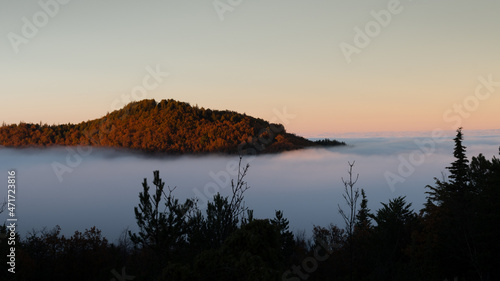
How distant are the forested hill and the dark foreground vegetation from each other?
59321 mm

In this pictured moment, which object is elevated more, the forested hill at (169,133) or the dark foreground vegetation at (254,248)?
the forested hill at (169,133)

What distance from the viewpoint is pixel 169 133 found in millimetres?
99750

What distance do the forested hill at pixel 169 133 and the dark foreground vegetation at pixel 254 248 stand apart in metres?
59.3

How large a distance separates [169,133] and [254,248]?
96.6 metres

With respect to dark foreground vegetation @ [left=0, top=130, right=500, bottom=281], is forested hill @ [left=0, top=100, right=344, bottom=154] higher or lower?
higher

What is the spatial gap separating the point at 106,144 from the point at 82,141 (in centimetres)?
915

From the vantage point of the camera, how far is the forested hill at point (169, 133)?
96.4 m

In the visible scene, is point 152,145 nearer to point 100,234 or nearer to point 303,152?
point 303,152

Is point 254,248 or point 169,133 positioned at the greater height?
point 169,133

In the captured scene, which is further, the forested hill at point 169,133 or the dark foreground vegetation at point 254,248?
the forested hill at point 169,133

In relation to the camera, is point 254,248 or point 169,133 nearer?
point 254,248

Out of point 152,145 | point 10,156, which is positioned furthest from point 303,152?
point 10,156

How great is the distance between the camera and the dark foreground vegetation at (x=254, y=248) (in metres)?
6.11

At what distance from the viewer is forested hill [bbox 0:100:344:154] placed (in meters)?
96.4
